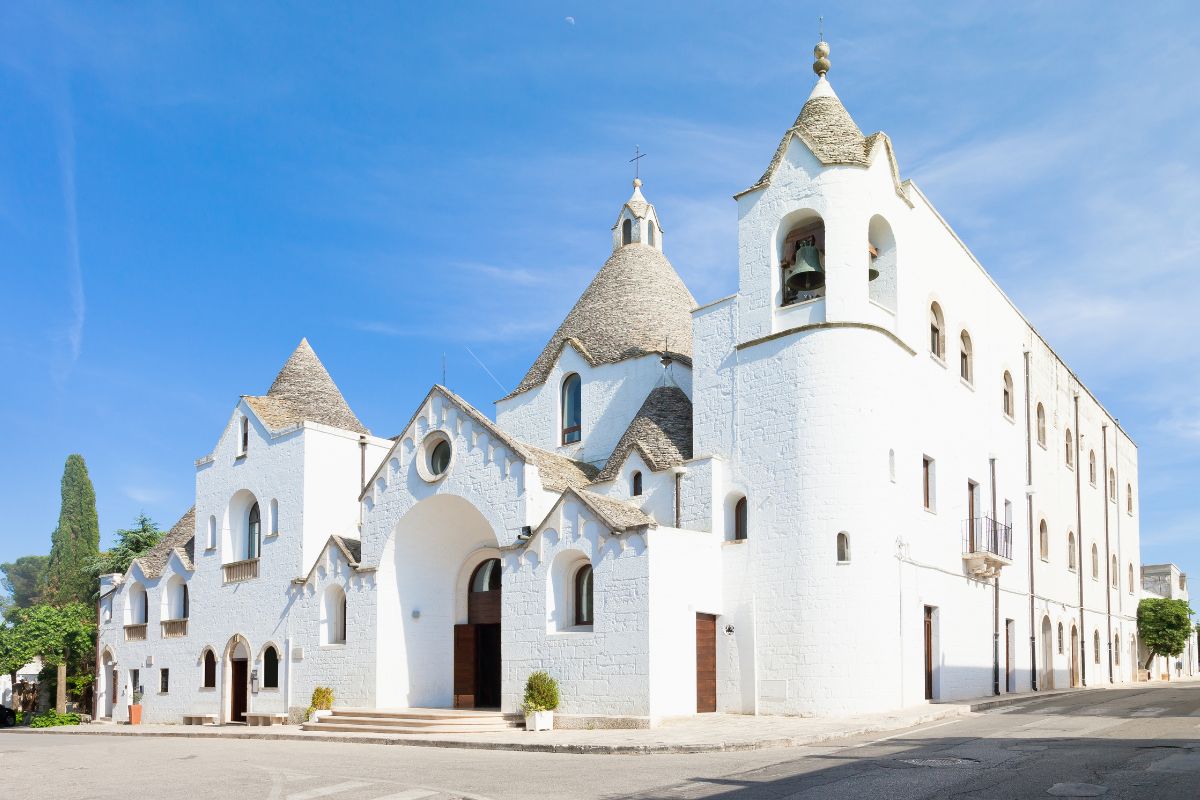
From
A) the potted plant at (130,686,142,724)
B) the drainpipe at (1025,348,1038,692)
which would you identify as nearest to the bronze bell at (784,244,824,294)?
the drainpipe at (1025,348,1038,692)

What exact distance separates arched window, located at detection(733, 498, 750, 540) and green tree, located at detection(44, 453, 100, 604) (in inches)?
1702

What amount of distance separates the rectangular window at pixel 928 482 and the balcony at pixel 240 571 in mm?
19369

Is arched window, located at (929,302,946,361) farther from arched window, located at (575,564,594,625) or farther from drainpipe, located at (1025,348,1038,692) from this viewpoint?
arched window, located at (575,564,594,625)

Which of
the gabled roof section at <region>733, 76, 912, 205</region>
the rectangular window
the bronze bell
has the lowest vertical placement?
the rectangular window

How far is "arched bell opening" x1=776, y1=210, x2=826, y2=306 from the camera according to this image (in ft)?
79.8

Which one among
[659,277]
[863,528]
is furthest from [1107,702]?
[659,277]

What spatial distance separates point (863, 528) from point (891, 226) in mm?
7182

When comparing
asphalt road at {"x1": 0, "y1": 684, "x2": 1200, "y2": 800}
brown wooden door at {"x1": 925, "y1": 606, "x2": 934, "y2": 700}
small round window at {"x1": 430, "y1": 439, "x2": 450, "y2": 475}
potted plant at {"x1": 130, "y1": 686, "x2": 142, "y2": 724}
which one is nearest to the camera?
asphalt road at {"x1": 0, "y1": 684, "x2": 1200, "y2": 800}

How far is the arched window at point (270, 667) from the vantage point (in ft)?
102

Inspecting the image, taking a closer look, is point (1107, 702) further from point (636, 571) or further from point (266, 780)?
point (266, 780)

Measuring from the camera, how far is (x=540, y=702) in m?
22.4

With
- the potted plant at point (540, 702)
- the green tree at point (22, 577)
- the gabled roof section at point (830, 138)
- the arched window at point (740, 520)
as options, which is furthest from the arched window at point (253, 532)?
the green tree at point (22, 577)

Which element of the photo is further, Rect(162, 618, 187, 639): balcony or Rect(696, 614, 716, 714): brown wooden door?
Rect(162, 618, 187, 639): balcony

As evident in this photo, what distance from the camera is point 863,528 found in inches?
899
